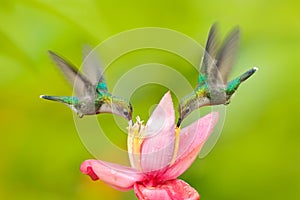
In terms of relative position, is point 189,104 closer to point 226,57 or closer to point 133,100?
point 226,57

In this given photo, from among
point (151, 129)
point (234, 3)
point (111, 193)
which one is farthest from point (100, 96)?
point (234, 3)

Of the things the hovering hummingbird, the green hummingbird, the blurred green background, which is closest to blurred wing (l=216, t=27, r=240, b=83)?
the green hummingbird

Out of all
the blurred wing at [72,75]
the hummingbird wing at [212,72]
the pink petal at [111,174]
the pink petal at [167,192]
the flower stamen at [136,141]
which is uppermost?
the blurred wing at [72,75]

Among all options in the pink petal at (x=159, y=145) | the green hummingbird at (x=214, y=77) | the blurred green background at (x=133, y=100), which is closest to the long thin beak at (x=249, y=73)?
the green hummingbird at (x=214, y=77)

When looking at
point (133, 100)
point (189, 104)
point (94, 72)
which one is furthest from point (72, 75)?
point (133, 100)

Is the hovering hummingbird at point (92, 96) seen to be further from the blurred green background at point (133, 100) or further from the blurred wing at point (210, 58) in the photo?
the blurred green background at point (133, 100)

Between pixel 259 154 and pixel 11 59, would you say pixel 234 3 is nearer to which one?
pixel 259 154

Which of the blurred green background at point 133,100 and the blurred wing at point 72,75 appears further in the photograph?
the blurred green background at point 133,100
